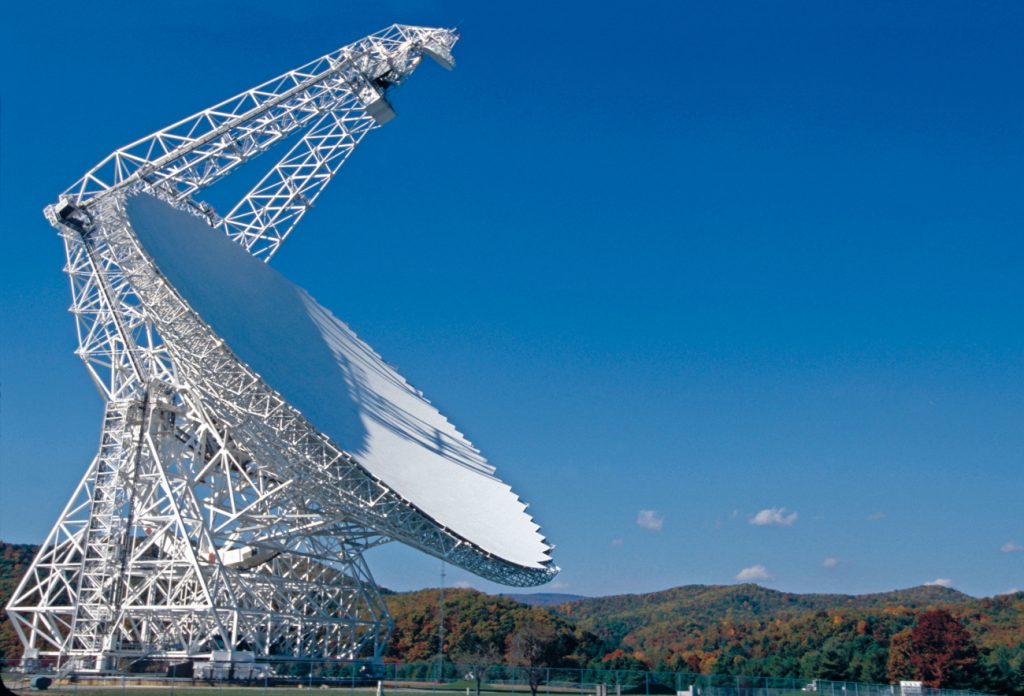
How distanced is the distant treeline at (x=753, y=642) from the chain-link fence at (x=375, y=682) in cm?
1243

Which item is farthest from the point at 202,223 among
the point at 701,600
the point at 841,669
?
A: the point at 701,600

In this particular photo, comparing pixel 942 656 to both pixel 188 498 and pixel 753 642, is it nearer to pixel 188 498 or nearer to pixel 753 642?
pixel 753 642

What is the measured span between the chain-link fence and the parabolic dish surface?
19.9 ft

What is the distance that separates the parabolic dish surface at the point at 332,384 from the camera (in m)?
29.2

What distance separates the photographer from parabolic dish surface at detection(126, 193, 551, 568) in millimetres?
29234

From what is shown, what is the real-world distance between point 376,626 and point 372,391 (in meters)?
10.9

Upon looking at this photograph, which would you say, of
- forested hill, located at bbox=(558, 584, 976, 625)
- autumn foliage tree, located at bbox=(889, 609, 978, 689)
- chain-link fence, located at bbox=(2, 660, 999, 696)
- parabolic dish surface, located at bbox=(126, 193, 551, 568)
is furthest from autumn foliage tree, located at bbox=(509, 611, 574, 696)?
forested hill, located at bbox=(558, 584, 976, 625)

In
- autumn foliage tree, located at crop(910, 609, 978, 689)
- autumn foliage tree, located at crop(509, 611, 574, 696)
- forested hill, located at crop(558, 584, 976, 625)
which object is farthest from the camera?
forested hill, located at crop(558, 584, 976, 625)

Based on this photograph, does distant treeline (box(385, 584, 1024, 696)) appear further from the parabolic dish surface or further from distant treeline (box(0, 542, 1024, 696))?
the parabolic dish surface

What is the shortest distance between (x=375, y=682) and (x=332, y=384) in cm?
1228

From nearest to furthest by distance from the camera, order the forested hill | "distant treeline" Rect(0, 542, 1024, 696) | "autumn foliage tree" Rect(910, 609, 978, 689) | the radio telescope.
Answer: the radio telescope
"autumn foliage tree" Rect(910, 609, 978, 689)
"distant treeline" Rect(0, 542, 1024, 696)
the forested hill

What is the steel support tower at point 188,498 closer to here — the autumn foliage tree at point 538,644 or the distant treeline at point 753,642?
the distant treeline at point 753,642

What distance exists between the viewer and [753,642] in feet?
304

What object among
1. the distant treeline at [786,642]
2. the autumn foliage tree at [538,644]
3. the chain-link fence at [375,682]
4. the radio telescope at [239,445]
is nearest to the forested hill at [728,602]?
the distant treeline at [786,642]
